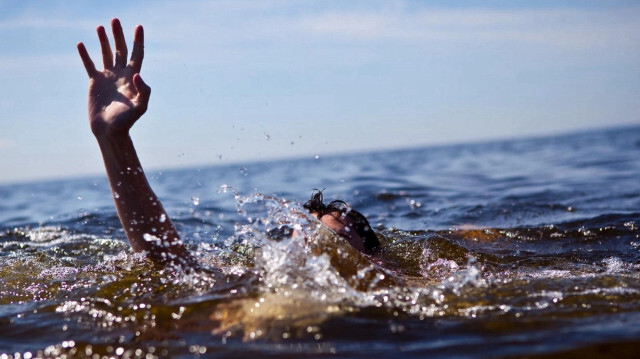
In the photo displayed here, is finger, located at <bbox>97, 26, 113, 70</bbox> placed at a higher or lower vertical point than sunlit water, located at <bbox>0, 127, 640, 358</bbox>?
higher

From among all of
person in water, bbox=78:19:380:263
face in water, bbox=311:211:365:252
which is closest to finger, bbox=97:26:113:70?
person in water, bbox=78:19:380:263

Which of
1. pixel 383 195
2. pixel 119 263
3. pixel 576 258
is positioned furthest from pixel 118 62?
pixel 383 195

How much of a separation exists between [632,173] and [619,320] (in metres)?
10.6

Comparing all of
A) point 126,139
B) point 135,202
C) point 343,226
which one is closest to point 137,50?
point 126,139

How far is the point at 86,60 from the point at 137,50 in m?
0.31

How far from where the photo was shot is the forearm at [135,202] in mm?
3816

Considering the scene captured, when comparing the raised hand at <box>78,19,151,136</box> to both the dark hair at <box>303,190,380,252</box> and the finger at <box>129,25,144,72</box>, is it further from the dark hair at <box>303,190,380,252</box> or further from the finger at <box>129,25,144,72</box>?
the dark hair at <box>303,190,380,252</box>

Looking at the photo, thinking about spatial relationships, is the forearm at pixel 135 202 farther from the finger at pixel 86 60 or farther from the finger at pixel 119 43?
the finger at pixel 119 43

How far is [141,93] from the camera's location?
3752 mm

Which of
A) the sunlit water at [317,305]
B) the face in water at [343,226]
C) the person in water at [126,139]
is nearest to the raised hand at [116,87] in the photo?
the person in water at [126,139]

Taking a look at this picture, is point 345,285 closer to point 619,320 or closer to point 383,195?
point 619,320

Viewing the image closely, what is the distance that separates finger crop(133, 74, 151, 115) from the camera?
3.74m

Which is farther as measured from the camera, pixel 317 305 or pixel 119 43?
pixel 119 43

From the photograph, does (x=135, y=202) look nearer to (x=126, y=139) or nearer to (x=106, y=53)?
(x=126, y=139)
